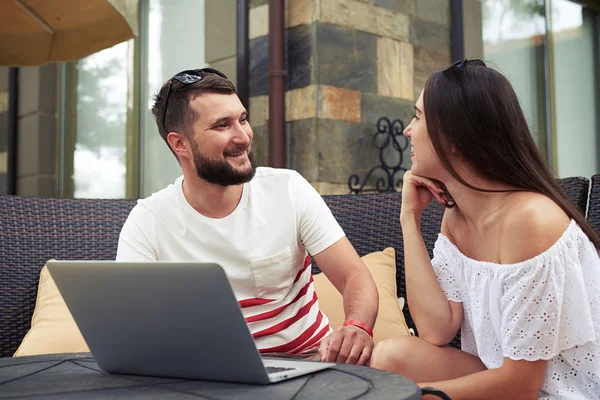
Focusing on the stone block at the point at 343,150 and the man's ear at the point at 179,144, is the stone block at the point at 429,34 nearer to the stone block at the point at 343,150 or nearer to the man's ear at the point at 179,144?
the stone block at the point at 343,150

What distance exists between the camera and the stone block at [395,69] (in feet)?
13.6

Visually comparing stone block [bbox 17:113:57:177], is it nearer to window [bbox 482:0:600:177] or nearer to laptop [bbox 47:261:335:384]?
window [bbox 482:0:600:177]

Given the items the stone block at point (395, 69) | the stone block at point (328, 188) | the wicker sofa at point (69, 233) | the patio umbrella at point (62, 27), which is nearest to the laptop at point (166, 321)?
the wicker sofa at point (69, 233)

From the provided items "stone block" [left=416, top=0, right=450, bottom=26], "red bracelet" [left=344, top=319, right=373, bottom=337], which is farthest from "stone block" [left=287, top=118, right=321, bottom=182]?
"red bracelet" [left=344, top=319, right=373, bottom=337]

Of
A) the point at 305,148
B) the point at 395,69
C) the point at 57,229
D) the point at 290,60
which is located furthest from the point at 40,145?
the point at 57,229

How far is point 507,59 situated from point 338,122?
69.8 inches

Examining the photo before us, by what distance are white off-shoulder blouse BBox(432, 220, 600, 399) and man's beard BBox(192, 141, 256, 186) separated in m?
0.70

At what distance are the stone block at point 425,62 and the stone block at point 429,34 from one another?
31mm

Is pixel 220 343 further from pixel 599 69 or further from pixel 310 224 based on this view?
pixel 599 69

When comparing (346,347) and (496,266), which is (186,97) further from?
(496,266)

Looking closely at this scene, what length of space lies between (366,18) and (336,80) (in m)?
0.43

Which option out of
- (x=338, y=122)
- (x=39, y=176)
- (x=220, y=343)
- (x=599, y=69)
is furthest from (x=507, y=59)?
(x=220, y=343)

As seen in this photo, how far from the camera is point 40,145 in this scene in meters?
5.43

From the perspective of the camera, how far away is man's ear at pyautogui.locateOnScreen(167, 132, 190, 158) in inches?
83.2
